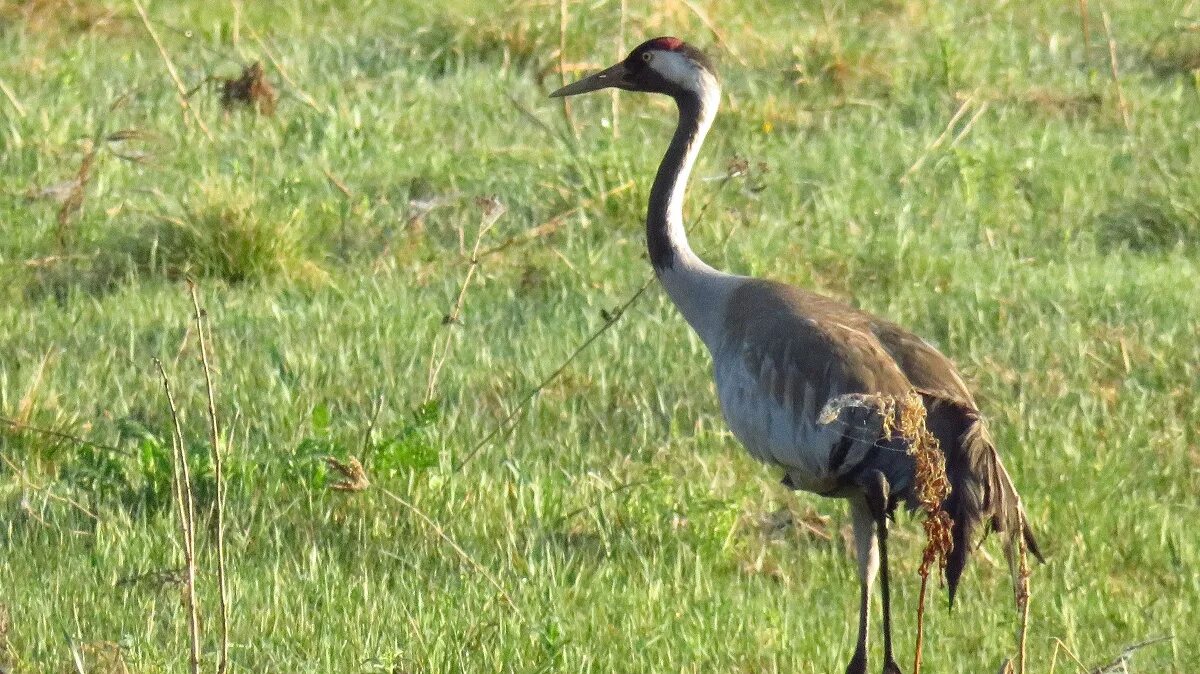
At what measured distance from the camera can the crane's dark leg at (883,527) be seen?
4484 mm

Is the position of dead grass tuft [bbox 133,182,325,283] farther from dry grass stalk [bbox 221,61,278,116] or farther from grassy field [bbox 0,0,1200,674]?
dry grass stalk [bbox 221,61,278,116]

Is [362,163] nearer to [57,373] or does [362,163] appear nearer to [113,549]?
[57,373]

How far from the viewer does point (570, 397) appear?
636cm

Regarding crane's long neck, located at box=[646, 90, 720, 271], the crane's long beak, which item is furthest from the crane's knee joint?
the crane's long beak

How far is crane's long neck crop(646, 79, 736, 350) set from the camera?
537 centimetres

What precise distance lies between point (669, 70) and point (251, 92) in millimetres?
3663

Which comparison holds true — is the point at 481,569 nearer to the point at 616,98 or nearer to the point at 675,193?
the point at 675,193

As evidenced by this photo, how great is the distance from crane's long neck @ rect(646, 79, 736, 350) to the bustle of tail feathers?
106 cm

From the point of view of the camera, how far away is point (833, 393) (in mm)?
4656

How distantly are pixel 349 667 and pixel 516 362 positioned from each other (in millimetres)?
2141

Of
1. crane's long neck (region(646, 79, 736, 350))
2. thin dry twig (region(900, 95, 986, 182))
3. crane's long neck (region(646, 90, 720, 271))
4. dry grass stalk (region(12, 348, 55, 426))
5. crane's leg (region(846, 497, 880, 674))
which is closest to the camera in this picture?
crane's leg (region(846, 497, 880, 674))

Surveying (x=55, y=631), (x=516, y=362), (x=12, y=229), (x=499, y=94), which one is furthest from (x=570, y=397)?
(x=499, y=94)

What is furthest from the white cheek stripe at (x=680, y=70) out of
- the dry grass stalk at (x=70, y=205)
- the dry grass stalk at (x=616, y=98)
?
the dry grass stalk at (x=616, y=98)

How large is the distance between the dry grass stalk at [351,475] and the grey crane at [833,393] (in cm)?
97
